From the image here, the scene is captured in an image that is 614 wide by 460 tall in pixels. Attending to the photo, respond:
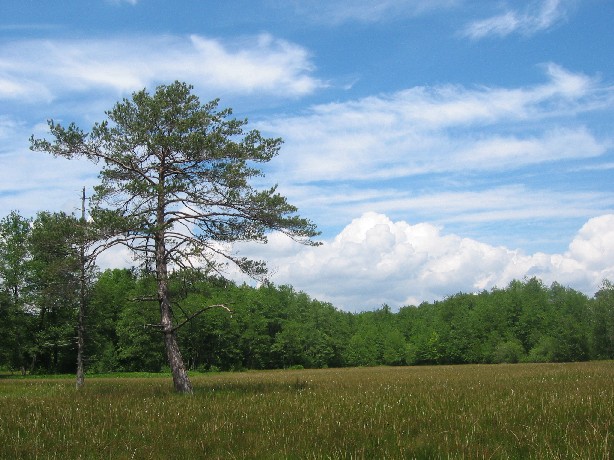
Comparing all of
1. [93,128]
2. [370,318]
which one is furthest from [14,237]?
[370,318]

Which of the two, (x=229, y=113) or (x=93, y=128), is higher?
(x=229, y=113)

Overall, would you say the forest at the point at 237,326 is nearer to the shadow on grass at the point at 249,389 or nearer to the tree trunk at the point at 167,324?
the tree trunk at the point at 167,324

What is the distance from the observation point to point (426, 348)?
263ft

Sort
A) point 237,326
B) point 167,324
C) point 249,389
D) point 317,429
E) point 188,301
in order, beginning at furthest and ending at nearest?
point 237,326 → point 188,301 → point 249,389 → point 167,324 → point 317,429

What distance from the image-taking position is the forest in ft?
64.1

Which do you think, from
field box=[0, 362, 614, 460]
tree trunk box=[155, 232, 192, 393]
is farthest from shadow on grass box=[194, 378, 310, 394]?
field box=[0, 362, 614, 460]

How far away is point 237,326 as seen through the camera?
211 feet

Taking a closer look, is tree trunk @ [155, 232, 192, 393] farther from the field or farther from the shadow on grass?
the field

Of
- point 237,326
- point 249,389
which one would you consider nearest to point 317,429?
point 249,389

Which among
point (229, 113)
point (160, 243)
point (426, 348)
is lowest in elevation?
point (426, 348)

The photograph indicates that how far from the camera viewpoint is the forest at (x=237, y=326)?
64.1 feet

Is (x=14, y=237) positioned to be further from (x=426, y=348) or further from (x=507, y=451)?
(x=426, y=348)

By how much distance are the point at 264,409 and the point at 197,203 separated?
765 centimetres

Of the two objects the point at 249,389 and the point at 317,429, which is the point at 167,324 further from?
the point at 317,429
